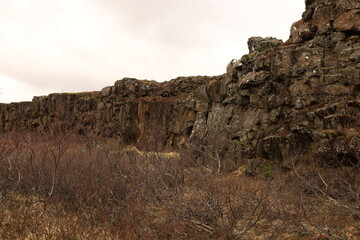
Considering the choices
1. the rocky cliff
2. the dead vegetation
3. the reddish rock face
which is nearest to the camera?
the dead vegetation

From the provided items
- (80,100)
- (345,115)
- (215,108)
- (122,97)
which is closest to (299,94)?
(345,115)

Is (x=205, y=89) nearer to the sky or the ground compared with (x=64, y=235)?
nearer to the sky

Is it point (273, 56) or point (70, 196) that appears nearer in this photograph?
point (70, 196)

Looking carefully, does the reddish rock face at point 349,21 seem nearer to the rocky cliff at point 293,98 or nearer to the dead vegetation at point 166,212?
the rocky cliff at point 293,98

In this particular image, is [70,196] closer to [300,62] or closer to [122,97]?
[300,62]

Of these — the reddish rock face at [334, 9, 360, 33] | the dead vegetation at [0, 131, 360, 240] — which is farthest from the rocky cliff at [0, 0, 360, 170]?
the dead vegetation at [0, 131, 360, 240]

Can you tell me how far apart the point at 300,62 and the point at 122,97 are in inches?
1081

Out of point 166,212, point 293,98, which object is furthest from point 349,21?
point 166,212

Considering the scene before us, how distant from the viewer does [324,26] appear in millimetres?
16688

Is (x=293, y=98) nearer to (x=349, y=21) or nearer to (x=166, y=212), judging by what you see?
(x=349, y=21)

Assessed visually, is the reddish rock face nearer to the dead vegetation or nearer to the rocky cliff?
the rocky cliff

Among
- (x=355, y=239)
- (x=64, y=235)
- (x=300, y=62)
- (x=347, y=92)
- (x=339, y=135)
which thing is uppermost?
(x=300, y=62)

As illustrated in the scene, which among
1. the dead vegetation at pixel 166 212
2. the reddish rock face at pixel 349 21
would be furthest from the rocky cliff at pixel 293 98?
the dead vegetation at pixel 166 212

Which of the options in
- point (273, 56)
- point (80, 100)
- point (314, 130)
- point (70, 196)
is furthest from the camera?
point (80, 100)
